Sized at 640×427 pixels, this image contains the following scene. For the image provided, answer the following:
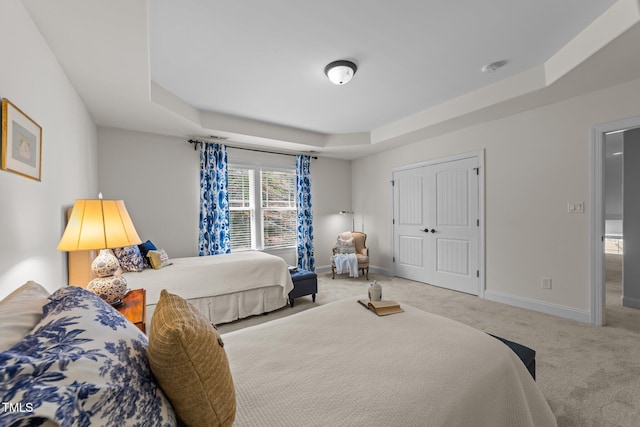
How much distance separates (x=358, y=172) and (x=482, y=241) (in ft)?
9.66

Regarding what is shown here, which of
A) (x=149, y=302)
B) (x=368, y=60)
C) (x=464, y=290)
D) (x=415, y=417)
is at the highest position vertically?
(x=368, y=60)

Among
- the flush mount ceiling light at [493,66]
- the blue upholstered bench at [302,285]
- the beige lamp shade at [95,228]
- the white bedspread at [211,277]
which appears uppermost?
the flush mount ceiling light at [493,66]

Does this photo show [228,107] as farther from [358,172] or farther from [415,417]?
[415,417]

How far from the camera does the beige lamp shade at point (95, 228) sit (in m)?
1.75

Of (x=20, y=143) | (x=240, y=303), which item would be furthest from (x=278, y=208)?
(x=20, y=143)

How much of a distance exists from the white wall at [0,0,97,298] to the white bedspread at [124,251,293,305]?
73cm

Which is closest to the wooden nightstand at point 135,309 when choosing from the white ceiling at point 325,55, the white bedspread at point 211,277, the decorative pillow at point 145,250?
the white bedspread at point 211,277

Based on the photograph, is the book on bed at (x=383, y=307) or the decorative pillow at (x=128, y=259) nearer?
the book on bed at (x=383, y=307)

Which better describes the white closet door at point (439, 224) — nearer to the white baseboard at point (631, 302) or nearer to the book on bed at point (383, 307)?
the white baseboard at point (631, 302)

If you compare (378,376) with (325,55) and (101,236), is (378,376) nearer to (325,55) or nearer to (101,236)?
(101,236)

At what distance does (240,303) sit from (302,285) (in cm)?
85

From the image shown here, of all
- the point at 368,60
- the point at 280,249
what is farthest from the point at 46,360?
the point at 280,249

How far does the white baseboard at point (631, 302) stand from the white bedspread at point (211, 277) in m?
4.34

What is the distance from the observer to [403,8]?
1.99m
